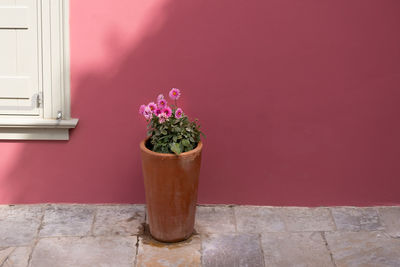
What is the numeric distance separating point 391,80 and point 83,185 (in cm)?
213

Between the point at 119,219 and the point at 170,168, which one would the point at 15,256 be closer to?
the point at 119,219

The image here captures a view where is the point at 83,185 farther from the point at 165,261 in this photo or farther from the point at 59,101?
the point at 165,261

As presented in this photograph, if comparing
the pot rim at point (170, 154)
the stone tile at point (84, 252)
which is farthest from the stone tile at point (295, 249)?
the stone tile at point (84, 252)

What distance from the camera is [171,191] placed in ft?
13.5

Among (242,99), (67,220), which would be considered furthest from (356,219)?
(67,220)

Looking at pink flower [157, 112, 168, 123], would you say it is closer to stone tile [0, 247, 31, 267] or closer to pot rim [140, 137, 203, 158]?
pot rim [140, 137, 203, 158]

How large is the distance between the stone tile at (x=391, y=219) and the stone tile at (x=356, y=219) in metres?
0.04

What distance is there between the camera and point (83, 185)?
15.3ft

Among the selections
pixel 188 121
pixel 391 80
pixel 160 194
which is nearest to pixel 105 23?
pixel 188 121

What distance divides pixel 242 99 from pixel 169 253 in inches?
43.2

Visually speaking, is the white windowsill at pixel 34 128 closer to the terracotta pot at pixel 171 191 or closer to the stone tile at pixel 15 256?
the terracotta pot at pixel 171 191

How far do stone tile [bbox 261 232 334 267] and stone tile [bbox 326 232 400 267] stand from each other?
70mm

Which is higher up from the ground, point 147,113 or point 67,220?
point 147,113

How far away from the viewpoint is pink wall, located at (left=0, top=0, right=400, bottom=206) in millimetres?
4371
